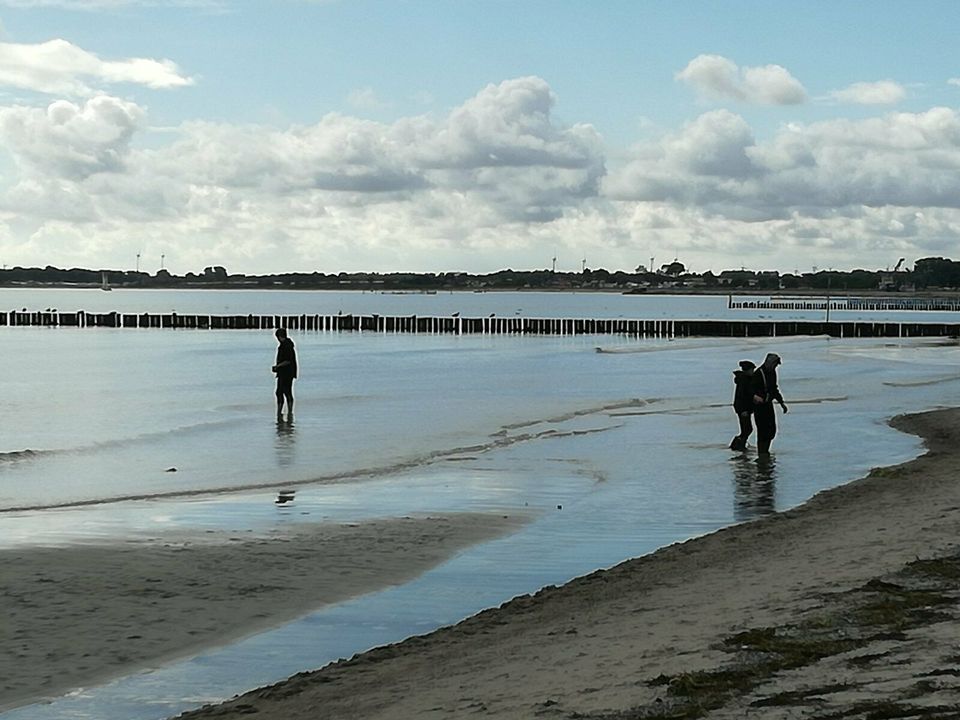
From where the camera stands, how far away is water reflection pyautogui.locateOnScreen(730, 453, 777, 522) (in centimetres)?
1490

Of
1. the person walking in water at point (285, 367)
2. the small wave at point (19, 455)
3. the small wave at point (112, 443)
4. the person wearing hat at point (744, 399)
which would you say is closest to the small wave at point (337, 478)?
the person wearing hat at point (744, 399)

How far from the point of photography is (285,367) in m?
26.9

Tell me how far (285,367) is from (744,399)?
1069 cm

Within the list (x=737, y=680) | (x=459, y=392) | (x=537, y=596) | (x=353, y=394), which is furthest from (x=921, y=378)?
(x=737, y=680)

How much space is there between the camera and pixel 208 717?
7.21m

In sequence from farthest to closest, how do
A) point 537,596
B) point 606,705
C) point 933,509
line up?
point 933,509 → point 537,596 → point 606,705

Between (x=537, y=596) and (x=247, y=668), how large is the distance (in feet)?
8.04

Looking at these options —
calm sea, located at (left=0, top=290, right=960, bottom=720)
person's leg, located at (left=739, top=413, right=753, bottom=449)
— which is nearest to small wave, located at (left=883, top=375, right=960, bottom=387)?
calm sea, located at (left=0, top=290, right=960, bottom=720)

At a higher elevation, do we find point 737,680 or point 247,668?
point 737,680

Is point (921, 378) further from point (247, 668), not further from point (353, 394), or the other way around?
point (247, 668)

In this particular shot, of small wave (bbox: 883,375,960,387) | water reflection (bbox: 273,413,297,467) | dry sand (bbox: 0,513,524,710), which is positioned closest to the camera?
dry sand (bbox: 0,513,524,710)

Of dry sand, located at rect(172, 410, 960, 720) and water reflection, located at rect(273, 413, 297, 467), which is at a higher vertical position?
dry sand, located at rect(172, 410, 960, 720)

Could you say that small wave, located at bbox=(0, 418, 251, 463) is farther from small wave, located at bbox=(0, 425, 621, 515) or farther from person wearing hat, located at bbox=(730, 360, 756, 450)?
person wearing hat, located at bbox=(730, 360, 756, 450)

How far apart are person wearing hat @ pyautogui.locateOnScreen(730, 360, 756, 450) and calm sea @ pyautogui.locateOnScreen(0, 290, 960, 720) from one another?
1.89 ft
